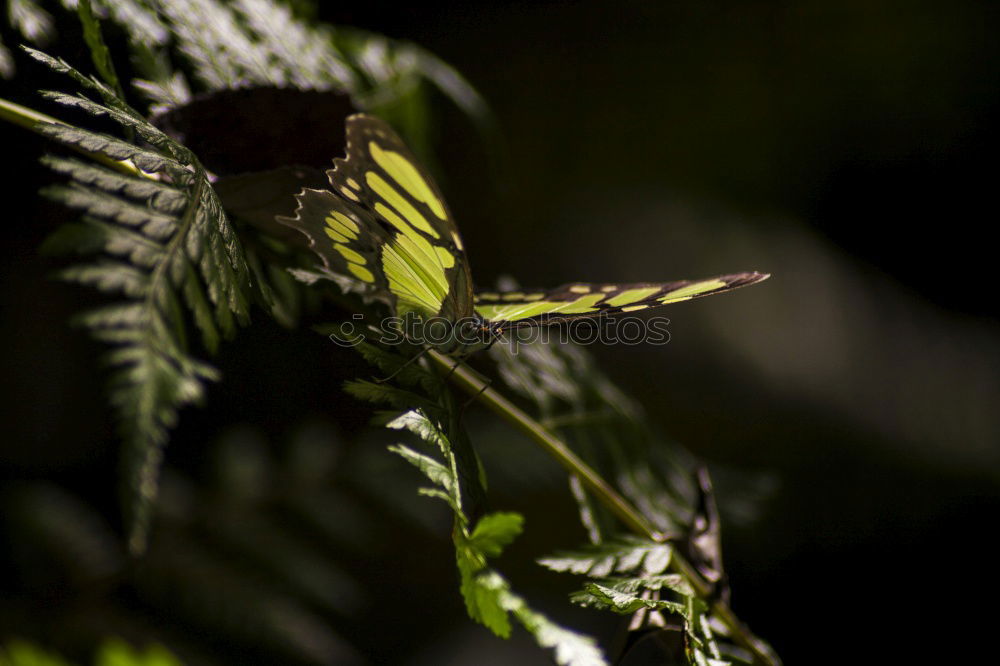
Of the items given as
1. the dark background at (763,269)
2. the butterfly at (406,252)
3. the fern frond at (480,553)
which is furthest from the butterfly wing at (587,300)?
the dark background at (763,269)

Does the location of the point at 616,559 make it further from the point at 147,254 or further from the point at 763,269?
the point at 763,269

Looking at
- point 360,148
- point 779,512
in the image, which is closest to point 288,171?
point 360,148

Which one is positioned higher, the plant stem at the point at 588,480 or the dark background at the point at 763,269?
the plant stem at the point at 588,480

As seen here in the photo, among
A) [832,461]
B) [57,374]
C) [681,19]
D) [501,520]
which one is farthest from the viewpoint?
[681,19]

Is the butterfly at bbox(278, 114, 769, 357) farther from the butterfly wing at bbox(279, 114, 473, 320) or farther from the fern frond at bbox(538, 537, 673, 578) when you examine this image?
the fern frond at bbox(538, 537, 673, 578)

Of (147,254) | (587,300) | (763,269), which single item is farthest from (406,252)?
(763,269)

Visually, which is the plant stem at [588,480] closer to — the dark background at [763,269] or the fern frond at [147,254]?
the fern frond at [147,254]

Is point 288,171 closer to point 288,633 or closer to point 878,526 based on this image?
point 288,633
